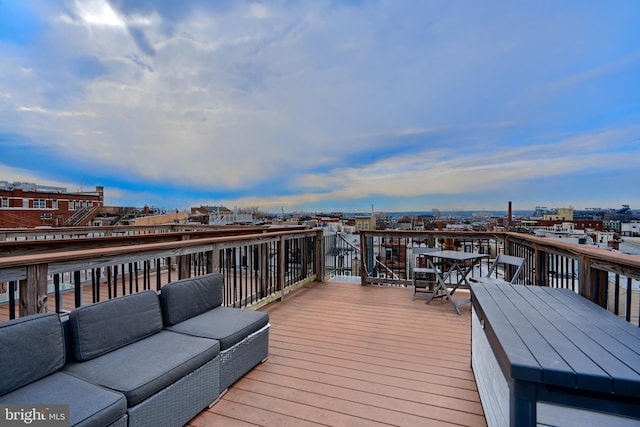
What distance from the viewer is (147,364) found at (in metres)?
1.71

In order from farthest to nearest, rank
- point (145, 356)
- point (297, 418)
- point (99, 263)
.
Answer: point (99, 263) < point (297, 418) < point (145, 356)

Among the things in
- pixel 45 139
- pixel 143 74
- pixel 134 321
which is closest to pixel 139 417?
pixel 134 321

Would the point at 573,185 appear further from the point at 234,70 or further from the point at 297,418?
the point at 297,418

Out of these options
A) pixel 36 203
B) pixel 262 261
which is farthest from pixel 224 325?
pixel 36 203

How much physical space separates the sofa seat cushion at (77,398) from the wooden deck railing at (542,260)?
3.10 meters

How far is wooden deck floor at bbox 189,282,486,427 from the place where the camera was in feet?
6.49

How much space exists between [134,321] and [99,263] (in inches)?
21.0

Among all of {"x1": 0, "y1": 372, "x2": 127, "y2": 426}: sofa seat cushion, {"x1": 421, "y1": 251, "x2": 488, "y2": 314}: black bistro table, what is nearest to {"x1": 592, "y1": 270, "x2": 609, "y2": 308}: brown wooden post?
{"x1": 421, "y1": 251, "x2": 488, "y2": 314}: black bistro table

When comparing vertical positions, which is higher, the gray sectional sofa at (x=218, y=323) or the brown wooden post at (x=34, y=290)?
the brown wooden post at (x=34, y=290)

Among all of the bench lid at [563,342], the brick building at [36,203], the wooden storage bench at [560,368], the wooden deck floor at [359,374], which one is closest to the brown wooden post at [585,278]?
the bench lid at [563,342]

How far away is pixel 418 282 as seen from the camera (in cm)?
511

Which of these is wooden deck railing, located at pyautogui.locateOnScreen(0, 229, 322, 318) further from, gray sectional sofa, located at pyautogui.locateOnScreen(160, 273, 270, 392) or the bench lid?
the bench lid

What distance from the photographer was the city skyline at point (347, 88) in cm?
575

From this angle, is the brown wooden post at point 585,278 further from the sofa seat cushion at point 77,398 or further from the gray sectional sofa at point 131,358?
the sofa seat cushion at point 77,398
